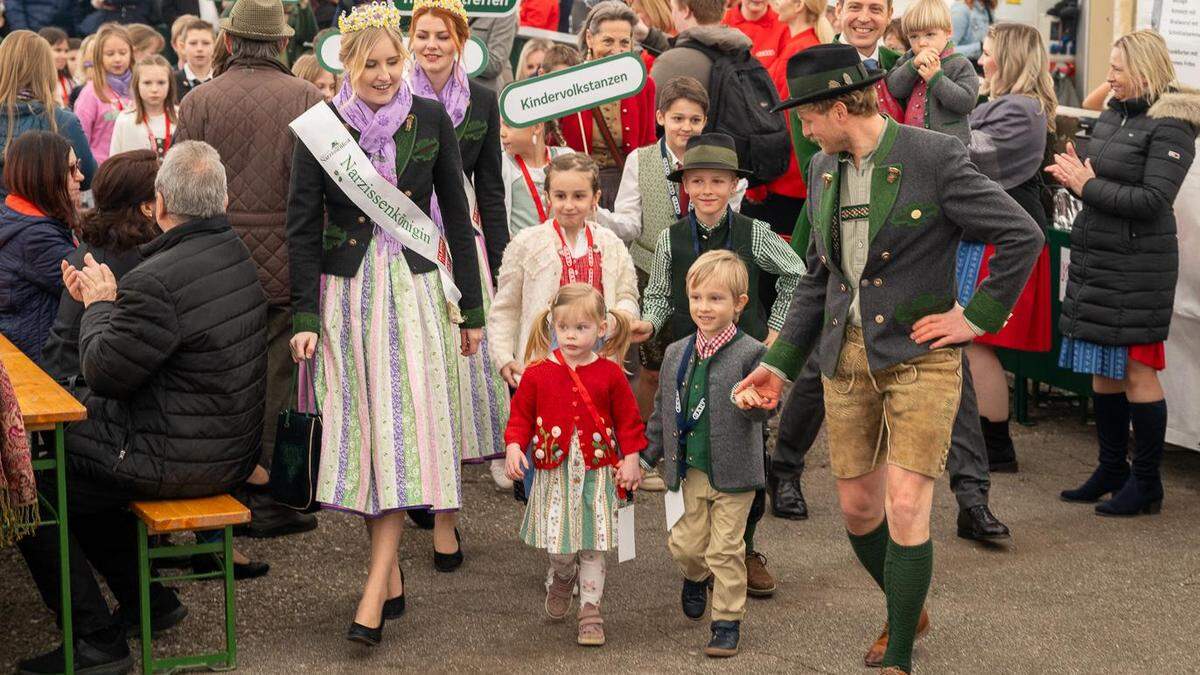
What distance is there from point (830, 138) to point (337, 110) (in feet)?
5.71

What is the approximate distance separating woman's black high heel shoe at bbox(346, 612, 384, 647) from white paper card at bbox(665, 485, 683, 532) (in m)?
1.04

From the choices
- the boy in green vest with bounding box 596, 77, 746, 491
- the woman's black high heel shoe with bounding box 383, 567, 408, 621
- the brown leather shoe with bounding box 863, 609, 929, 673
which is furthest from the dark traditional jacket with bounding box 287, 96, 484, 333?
the brown leather shoe with bounding box 863, 609, 929, 673

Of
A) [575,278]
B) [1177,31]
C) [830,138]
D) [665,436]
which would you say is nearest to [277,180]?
[575,278]

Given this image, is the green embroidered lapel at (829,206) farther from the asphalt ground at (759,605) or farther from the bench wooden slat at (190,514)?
the bench wooden slat at (190,514)

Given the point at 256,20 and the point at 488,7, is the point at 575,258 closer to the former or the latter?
the point at 256,20

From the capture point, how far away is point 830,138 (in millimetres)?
4973

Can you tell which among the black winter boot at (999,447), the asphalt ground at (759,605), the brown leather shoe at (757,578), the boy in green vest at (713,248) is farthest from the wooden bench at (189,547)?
the black winter boot at (999,447)

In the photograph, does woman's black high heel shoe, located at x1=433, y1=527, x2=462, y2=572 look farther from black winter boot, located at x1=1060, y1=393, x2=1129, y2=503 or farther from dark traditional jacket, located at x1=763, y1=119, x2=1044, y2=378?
black winter boot, located at x1=1060, y1=393, x2=1129, y2=503

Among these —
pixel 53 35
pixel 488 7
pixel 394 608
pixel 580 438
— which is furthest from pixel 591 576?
pixel 53 35

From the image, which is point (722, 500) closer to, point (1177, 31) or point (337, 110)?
point (337, 110)

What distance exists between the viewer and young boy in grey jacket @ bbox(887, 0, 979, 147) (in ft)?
22.4

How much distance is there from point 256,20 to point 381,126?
1.49 metres

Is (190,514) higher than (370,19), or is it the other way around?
(370,19)

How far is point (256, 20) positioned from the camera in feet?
22.5
